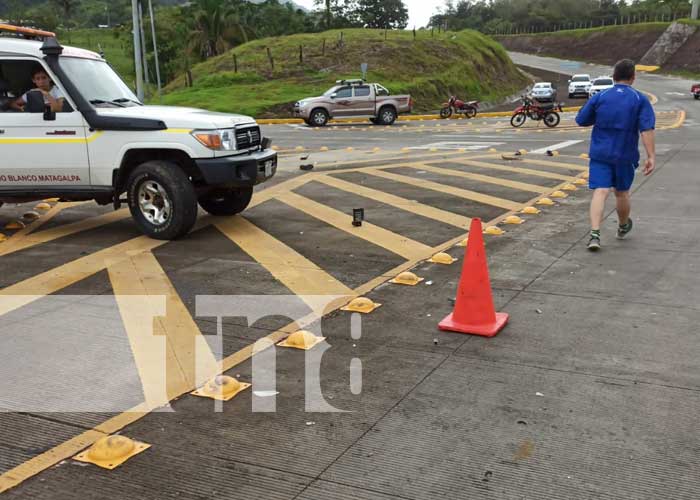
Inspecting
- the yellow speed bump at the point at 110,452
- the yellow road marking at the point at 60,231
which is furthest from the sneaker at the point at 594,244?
the yellow road marking at the point at 60,231

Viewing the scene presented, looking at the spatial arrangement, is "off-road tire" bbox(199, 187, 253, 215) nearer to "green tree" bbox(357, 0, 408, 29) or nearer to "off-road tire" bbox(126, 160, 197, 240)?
"off-road tire" bbox(126, 160, 197, 240)

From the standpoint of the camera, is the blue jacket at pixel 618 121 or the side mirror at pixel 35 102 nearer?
the blue jacket at pixel 618 121

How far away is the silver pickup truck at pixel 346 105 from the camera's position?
Answer: 1155 inches

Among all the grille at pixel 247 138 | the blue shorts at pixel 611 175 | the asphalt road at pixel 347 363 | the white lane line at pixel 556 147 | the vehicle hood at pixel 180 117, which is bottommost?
the asphalt road at pixel 347 363

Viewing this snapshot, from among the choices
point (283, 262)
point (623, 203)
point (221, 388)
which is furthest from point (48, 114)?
point (623, 203)

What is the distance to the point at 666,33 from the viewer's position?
8506cm

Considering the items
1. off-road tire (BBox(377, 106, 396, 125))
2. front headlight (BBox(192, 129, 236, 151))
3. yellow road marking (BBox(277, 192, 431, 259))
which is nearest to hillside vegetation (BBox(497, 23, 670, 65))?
off-road tire (BBox(377, 106, 396, 125))

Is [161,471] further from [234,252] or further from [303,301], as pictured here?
[234,252]

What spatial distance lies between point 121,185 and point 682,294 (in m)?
5.80

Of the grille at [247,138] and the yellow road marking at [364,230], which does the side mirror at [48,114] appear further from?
the yellow road marking at [364,230]

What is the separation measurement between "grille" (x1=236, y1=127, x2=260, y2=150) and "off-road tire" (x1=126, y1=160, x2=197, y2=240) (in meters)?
0.71

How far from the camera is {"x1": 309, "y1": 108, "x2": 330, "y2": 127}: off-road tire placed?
29.3 meters

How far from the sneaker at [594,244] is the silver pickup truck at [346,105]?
75.0ft

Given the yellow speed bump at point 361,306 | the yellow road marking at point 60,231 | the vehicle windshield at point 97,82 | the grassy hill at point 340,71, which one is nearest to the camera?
the yellow speed bump at point 361,306
